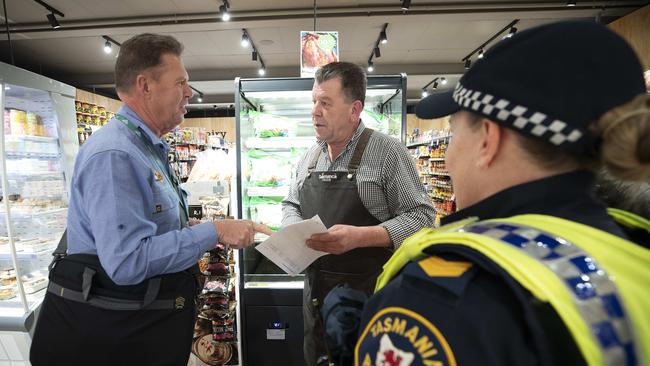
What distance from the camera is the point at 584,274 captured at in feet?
1.58

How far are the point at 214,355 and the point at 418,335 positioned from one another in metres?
2.84

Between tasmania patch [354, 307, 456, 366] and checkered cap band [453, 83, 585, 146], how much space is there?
37 centimetres

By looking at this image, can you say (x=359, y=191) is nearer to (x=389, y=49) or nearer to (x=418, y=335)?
(x=418, y=335)

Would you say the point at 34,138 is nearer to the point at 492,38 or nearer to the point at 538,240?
the point at 538,240

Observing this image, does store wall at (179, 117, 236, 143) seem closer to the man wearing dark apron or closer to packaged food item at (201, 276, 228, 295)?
packaged food item at (201, 276, 228, 295)

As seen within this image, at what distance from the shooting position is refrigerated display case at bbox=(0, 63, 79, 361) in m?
2.47

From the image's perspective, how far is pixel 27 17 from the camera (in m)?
5.82

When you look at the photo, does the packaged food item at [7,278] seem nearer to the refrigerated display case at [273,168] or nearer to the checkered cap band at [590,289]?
A: the refrigerated display case at [273,168]

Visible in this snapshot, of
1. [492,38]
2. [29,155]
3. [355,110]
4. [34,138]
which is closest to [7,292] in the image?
[29,155]

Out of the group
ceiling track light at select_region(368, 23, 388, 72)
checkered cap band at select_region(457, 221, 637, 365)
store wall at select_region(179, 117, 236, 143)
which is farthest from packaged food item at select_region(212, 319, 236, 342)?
store wall at select_region(179, 117, 236, 143)

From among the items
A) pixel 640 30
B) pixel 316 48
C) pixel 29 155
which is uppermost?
pixel 640 30

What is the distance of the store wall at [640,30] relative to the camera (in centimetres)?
507

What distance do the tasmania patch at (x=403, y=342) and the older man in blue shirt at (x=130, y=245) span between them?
1004mm

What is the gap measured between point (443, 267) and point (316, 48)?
2556 mm
